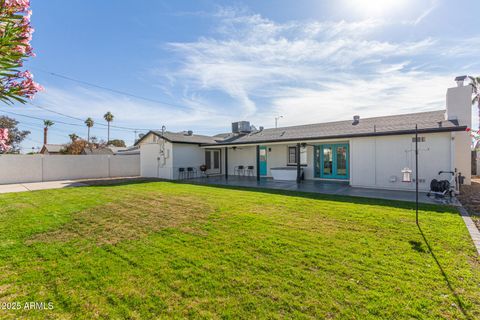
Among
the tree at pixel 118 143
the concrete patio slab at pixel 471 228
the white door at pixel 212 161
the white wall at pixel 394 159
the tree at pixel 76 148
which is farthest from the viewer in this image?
the tree at pixel 118 143

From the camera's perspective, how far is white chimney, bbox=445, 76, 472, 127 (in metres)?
10.9

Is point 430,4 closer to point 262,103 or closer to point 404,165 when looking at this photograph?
point 404,165

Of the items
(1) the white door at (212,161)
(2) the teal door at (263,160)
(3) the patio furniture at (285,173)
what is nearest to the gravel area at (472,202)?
(3) the patio furniture at (285,173)

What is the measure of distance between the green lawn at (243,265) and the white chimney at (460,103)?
7.43m

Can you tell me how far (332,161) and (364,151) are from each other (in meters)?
2.90

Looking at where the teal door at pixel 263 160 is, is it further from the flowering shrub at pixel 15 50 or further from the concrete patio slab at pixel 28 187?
the flowering shrub at pixel 15 50

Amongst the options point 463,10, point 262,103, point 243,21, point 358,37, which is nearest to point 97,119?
point 262,103

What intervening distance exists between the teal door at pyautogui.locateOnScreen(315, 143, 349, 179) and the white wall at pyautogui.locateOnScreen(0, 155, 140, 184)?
1575cm

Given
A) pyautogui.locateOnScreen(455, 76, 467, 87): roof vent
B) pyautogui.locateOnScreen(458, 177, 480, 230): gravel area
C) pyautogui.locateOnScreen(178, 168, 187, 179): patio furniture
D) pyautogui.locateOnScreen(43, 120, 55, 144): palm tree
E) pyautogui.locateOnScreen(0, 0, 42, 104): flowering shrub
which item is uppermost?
pyautogui.locateOnScreen(43, 120, 55, 144): palm tree

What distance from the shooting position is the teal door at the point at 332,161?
43.7 ft

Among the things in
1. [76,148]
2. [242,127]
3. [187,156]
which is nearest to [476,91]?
[242,127]

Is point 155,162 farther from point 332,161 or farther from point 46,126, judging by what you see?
point 46,126

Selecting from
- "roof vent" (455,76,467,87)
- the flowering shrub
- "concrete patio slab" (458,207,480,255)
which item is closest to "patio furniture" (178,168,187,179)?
"concrete patio slab" (458,207,480,255)

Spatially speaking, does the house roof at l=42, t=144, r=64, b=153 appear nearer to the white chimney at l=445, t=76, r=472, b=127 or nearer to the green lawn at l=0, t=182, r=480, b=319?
the green lawn at l=0, t=182, r=480, b=319
